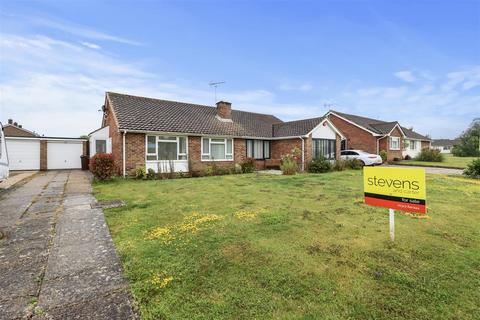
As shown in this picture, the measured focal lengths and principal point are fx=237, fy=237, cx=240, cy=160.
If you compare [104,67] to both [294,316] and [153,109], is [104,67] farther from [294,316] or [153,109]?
[294,316]

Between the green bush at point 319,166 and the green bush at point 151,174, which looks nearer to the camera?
the green bush at point 151,174

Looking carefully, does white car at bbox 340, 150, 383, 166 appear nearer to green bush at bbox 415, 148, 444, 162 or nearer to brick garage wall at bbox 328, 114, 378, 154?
brick garage wall at bbox 328, 114, 378, 154

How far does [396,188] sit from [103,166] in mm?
12890

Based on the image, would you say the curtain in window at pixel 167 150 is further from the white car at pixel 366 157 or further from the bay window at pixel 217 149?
Result: the white car at pixel 366 157

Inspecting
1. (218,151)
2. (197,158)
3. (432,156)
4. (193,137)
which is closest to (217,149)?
(218,151)

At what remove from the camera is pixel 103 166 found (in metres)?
12.4

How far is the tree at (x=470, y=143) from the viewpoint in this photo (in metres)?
42.0

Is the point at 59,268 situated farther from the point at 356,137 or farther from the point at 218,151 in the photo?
the point at 356,137

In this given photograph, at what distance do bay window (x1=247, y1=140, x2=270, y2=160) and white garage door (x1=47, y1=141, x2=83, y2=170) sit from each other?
15.5m

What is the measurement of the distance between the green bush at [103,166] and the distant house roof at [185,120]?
210 cm

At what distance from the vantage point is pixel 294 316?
242 centimetres

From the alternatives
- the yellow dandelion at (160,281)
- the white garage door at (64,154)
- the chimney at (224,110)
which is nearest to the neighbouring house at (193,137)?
the chimney at (224,110)

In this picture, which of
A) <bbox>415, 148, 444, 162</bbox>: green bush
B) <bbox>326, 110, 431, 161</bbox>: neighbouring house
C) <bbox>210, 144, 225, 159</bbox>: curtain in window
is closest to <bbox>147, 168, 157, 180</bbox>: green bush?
<bbox>210, 144, 225, 159</bbox>: curtain in window

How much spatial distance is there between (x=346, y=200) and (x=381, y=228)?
281 centimetres
